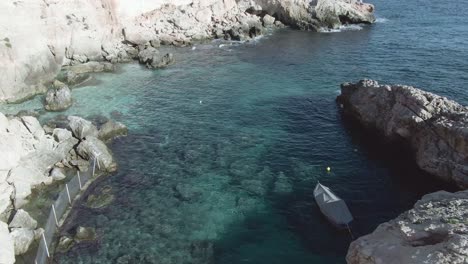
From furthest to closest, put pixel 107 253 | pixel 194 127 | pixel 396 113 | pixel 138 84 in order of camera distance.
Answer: pixel 138 84, pixel 194 127, pixel 396 113, pixel 107 253

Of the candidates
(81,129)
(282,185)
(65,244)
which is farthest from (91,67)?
(282,185)

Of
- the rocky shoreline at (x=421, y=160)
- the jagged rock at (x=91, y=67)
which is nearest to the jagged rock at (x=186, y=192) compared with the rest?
the rocky shoreline at (x=421, y=160)

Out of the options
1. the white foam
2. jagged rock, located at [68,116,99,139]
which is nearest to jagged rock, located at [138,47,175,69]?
jagged rock, located at [68,116,99,139]

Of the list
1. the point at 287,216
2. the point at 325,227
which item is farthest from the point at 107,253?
the point at 325,227

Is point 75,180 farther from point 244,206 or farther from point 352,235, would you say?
point 352,235

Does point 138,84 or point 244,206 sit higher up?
point 138,84

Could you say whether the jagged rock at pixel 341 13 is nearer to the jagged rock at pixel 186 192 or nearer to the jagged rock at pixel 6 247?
the jagged rock at pixel 186 192

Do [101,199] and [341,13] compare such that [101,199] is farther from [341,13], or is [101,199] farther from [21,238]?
[341,13]
